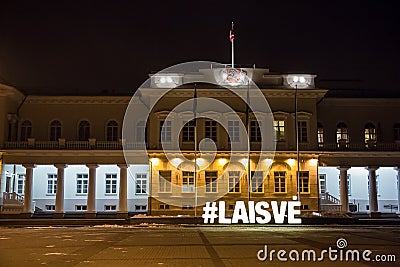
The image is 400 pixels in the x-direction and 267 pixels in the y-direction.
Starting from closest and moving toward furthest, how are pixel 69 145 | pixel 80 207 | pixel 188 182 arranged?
1. pixel 188 182
2. pixel 69 145
3. pixel 80 207

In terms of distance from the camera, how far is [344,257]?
1571 cm

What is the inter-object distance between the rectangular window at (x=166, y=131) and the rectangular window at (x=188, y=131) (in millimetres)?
1156

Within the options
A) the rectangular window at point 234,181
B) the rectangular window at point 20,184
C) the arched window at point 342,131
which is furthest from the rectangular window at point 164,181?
the arched window at point 342,131

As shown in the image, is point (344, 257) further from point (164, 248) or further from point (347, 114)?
point (347, 114)

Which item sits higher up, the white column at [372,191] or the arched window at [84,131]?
the arched window at [84,131]

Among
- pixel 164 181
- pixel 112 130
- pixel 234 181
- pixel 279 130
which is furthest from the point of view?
pixel 112 130

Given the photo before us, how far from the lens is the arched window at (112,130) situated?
156 feet

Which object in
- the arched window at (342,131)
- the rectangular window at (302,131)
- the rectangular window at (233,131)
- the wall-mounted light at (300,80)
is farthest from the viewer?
the arched window at (342,131)

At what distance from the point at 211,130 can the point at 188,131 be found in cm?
194

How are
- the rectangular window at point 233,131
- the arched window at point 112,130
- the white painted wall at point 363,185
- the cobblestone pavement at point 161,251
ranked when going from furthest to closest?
the white painted wall at point 363,185
the arched window at point 112,130
the rectangular window at point 233,131
the cobblestone pavement at point 161,251

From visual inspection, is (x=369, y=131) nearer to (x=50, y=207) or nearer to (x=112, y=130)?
(x=112, y=130)

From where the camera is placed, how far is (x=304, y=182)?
44344 mm

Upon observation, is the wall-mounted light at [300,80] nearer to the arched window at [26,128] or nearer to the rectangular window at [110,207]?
the rectangular window at [110,207]

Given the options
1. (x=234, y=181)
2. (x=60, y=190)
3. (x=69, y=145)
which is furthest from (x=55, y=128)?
(x=234, y=181)
